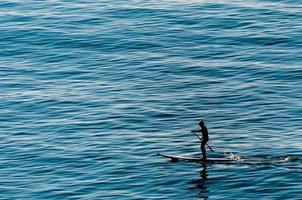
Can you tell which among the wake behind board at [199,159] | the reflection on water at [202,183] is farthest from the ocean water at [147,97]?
the wake behind board at [199,159]

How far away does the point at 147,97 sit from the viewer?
64312 millimetres

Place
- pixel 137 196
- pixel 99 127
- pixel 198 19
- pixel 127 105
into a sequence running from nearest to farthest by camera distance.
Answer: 1. pixel 137 196
2. pixel 99 127
3. pixel 127 105
4. pixel 198 19

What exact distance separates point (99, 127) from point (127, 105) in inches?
179

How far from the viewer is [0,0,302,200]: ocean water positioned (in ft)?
164

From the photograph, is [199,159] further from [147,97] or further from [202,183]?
[147,97]

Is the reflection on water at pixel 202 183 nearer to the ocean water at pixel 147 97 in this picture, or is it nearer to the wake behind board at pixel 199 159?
the ocean water at pixel 147 97

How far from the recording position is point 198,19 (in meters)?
80.9

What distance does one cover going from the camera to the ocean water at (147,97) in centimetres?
4991

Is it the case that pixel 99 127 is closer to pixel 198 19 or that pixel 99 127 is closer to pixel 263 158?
pixel 263 158

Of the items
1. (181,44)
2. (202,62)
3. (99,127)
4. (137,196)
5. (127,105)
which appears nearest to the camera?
(137,196)

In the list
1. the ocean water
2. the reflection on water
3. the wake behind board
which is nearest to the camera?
the reflection on water

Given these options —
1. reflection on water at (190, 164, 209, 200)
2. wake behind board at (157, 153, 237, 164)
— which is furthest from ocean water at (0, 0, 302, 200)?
wake behind board at (157, 153, 237, 164)

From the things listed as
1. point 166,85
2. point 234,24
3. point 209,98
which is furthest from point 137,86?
point 234,24

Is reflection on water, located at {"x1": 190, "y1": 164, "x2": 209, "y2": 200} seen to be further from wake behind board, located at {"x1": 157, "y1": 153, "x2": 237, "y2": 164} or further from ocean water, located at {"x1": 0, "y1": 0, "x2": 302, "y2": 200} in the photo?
wake behind board, located at {"x1": 157, "y1": 153, "x2": 237, "y2": 164}
